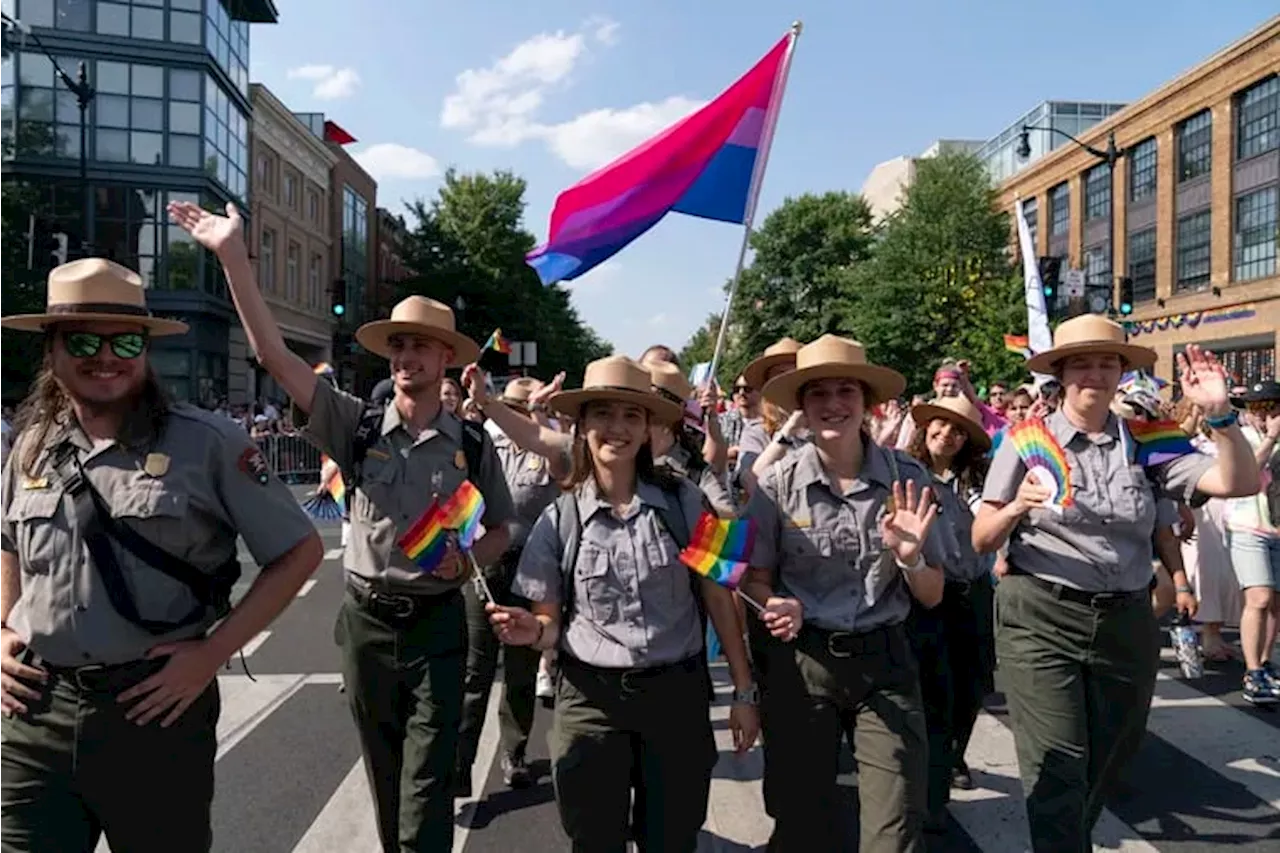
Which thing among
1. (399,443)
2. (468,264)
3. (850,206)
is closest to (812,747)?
(399,443)

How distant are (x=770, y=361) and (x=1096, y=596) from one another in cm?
267

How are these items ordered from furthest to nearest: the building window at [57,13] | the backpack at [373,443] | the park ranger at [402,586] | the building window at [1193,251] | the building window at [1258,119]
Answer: the building window at [1193,251]
the building window at [1258,119]
the building window at [57,13]
the backpack at [373,443]
the park ranger at [402,586]

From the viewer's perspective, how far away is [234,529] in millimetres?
2779

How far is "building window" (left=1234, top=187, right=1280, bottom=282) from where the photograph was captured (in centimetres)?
3222

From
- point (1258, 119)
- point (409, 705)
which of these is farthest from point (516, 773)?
point (1258, 119)

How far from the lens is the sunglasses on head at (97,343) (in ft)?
8.75

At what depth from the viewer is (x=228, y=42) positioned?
31.5 meters

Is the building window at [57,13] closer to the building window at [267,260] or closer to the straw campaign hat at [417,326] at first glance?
the building window at [267,260]

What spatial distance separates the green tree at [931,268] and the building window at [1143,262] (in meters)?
5.03

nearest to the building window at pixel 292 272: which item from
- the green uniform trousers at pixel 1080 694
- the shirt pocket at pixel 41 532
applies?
the shirt pocket at pixel 41 532

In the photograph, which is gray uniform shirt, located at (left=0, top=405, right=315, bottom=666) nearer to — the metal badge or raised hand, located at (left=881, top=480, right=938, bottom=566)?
the metal badge

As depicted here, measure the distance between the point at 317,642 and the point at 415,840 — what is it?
498cm

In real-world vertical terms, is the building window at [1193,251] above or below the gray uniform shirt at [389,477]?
above

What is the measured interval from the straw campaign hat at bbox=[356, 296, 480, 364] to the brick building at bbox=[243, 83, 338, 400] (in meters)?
31.4
